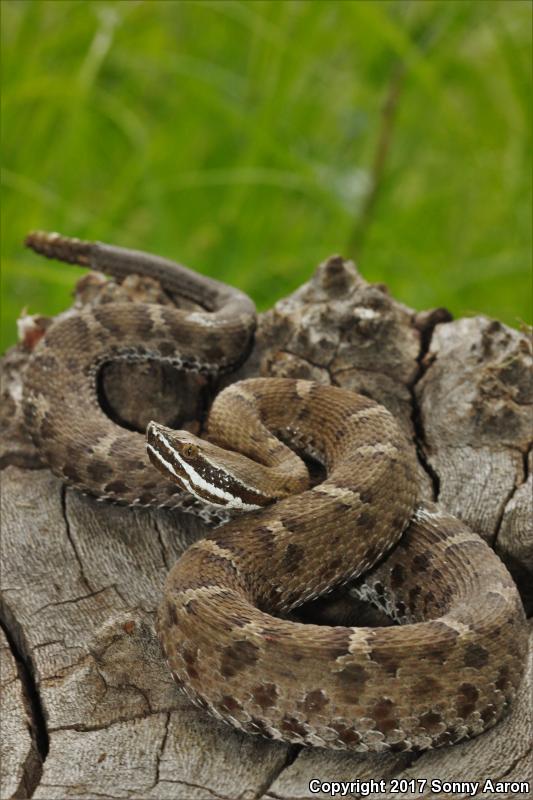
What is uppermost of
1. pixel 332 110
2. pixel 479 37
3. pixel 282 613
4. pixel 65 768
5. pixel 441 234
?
pixel 479 37

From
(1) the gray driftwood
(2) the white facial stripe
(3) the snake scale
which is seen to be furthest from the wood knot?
(2) the white facial stripe

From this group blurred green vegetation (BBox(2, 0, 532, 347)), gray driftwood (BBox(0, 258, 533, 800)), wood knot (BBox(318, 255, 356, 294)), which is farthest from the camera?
blurred green vegetation (BBox(2, 0, 532, 347))

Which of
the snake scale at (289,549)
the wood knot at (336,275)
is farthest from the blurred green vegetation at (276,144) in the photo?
the wood knot at (336,275)

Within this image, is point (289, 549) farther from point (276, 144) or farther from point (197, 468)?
point (276, 144)

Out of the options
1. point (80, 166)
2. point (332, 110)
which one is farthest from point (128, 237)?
point (332, 110)

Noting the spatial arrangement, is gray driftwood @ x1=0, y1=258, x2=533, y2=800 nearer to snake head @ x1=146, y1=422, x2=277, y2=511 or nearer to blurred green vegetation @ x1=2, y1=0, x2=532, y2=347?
snake head @ x1=146, y1=422, x2=277, y2=511

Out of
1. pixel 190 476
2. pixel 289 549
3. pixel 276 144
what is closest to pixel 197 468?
pixel 190 476

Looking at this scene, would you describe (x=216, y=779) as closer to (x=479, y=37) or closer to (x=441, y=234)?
(x=441, y=234)
